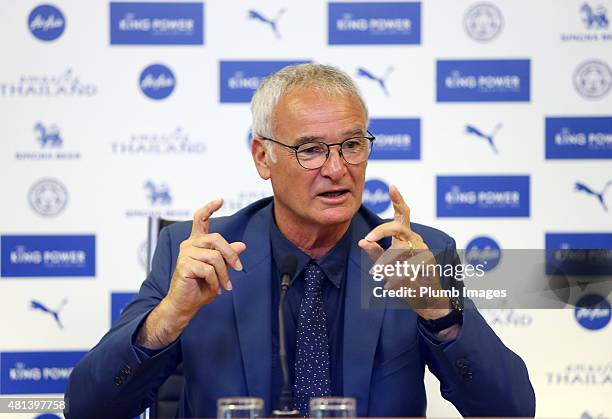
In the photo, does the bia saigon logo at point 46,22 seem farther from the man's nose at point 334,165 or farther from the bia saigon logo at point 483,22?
the man's nose at point 334,165

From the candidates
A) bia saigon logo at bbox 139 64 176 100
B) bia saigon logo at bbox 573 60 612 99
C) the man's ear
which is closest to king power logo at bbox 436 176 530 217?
bia saigon logo at bbox 573 60 612 99

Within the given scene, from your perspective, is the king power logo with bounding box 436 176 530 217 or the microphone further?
the king power logo with bounding box 436 176 530 217

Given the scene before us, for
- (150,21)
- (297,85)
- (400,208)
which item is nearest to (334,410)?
(400,208)

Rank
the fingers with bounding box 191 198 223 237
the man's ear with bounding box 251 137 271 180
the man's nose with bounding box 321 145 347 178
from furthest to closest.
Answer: the man's ear with bounding box 251 137 271 180 → the man's nose with bounding box 321 145 347 178 → the fingers with bounding box 191 198 223 237

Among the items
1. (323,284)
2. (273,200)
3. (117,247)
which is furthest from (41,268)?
(323,284)

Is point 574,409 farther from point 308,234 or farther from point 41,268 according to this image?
point 41,268

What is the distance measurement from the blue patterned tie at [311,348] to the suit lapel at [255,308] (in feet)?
0.27

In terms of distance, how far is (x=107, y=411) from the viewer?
7.03 feet

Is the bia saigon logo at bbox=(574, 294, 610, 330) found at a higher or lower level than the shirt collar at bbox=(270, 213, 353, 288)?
lower

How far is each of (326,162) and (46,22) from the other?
218 centimetres

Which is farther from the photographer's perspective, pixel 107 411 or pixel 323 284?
pixel 323 284

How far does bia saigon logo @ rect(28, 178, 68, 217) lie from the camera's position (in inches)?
152

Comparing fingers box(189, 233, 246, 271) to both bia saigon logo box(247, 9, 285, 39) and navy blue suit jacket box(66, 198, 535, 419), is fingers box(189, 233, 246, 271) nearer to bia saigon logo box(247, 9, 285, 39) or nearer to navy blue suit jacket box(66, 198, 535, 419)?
navy blue suit jacket box(66, 198, 535, 419)

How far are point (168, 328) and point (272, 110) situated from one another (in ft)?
2.38
